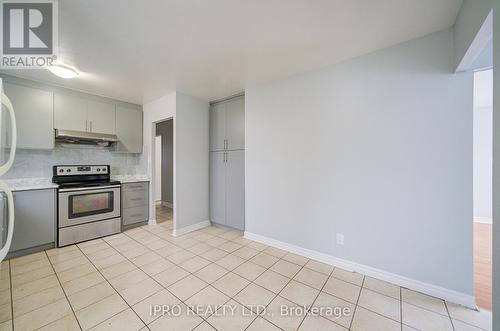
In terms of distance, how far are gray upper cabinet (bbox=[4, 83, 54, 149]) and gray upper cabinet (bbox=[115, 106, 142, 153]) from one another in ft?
2.94

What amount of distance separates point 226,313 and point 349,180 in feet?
5.94

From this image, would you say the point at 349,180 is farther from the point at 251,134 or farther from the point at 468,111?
the point at 251,134

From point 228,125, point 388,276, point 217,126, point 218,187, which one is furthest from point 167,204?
point 388,276

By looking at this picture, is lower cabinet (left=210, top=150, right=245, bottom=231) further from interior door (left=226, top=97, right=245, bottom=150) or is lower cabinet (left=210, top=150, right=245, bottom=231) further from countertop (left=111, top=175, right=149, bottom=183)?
countertop (left=111, top=175, right=149, bottom=183)

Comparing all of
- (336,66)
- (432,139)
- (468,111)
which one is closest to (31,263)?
(336,66)

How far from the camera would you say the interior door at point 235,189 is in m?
3.32

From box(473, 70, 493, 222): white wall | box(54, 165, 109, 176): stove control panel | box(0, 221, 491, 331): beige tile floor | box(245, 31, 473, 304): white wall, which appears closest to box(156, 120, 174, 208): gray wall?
box(54, 165, 109, 176): stove control panel

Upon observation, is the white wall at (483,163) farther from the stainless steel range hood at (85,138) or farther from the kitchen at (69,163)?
the stainless steel range hood at (85,138)

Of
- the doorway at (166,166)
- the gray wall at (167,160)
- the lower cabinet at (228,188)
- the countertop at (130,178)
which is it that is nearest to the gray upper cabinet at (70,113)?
the countertop at (130,178)

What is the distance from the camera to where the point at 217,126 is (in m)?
3.71

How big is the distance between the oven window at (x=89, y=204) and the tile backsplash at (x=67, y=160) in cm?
74

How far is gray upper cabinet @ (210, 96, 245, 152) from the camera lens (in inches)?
132

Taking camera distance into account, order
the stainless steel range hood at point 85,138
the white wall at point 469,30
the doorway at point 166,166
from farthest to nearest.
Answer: the doorway at point 166,166 → the stainless steel range hood at point 85,138 → the white wall at point 469,30

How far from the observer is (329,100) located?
237 cm
